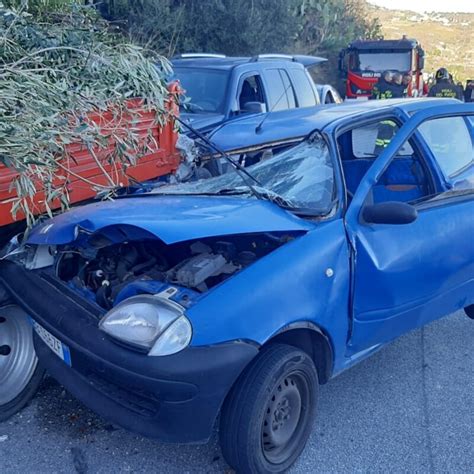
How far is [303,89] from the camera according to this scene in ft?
28.3

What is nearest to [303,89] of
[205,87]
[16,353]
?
[205,87]

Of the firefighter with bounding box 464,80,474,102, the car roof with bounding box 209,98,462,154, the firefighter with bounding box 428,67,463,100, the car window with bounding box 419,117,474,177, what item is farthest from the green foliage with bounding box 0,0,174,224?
the firefighter with bounding box 464,80,474,102

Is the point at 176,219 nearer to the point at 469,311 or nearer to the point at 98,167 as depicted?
the point at 98,167

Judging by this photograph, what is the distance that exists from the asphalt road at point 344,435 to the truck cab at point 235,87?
3435 mm

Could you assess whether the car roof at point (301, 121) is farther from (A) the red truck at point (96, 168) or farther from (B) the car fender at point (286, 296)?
(B) the car fender at point (286, 296)

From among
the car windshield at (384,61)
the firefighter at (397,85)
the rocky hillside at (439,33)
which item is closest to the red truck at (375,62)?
the car windshield at (384,61)

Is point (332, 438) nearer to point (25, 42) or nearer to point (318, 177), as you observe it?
point (318, 177)

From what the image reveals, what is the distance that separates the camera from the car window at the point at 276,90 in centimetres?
779

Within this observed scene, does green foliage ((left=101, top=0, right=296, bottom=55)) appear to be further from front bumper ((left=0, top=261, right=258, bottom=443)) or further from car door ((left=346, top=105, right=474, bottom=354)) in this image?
front bumper ((left=0, top=261, right=258, bottom=443))

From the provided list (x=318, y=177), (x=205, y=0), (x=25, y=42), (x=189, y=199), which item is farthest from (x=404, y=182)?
(x=205, y=0)

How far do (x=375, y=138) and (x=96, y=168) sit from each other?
5.78 feet

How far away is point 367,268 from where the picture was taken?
323cm

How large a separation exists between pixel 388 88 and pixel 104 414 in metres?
16.2

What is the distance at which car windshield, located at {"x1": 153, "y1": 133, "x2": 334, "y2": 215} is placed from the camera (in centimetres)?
330
